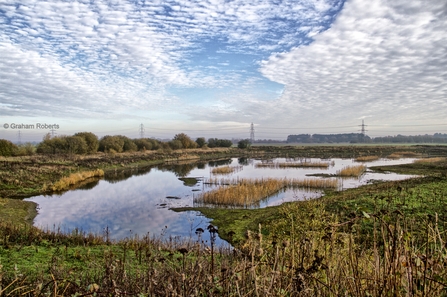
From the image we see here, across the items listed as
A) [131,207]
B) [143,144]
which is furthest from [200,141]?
[131,207]

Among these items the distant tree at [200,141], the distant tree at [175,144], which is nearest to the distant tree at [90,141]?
the distant tree at [175,144]

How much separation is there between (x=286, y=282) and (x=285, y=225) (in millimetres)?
8111

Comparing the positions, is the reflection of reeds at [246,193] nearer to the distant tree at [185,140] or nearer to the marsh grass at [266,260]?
the marsh grass at [266,260]

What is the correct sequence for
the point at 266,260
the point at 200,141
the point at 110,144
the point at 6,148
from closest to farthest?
the point at 266,260 → the point at 6,148 → the point at 110,144 → the point at 200,141

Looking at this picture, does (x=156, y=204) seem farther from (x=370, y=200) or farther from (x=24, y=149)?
(x=24, y=149)

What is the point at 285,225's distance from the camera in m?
11.0

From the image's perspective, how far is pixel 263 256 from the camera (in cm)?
326

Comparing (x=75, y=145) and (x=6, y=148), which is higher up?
(x=75, y=145)

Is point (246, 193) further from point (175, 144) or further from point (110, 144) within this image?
point (175, 144)

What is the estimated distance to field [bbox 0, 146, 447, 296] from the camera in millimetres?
2391

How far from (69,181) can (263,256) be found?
93.3 feet

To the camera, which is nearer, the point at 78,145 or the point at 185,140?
the point at 78,145

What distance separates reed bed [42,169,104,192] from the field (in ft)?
19.3

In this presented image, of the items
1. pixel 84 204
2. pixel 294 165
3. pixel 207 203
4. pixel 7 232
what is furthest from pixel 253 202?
pixel 294 165
